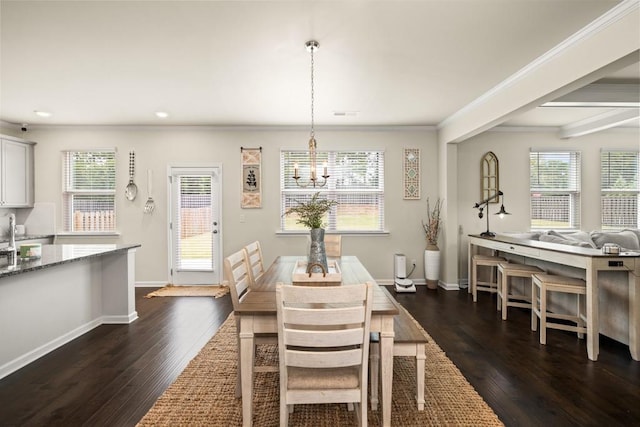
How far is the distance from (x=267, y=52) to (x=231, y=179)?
114 inches

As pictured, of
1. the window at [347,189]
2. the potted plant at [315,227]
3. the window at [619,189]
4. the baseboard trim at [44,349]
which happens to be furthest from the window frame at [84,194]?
the window at [619,189]

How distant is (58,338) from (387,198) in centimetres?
448

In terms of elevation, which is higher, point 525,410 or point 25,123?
point 25,123

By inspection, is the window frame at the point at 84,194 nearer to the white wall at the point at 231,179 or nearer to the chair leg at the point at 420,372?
the white wall at the point at 231,179

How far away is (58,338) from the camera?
316cm

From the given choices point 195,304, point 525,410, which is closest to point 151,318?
point 195,304

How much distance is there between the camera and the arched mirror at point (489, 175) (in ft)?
18.4

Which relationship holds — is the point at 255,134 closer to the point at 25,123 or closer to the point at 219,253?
the point at 219,253

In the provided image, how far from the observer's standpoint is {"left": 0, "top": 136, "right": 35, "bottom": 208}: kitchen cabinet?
194 inches

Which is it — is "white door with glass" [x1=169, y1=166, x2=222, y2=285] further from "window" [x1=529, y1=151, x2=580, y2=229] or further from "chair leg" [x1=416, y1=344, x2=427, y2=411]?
"window" [x1=529, y1=151, x2=580, y2=229]

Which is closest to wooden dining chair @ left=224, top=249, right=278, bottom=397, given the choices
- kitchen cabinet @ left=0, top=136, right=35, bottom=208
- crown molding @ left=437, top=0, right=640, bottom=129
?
crown molding @ left=437, top=0, right=640, bottom=129

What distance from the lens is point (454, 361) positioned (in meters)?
2.80

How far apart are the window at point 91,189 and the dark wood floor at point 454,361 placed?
7.88 feet

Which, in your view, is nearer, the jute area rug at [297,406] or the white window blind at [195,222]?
the jute area rug at [297,406]
